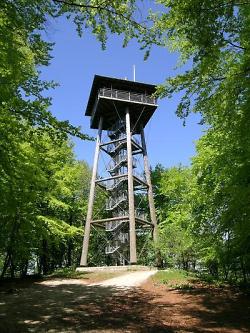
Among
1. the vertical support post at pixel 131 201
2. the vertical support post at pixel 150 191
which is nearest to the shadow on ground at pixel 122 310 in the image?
the vertical support post at pixel 131 201

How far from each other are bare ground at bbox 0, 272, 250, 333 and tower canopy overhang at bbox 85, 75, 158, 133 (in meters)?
19.7

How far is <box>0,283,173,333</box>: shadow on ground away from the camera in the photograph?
27.3 feet

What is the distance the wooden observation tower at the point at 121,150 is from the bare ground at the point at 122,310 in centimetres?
1443

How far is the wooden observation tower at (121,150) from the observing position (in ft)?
97.0

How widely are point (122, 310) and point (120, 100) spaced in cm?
2309

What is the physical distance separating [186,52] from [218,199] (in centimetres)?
758

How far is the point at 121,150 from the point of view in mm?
32469

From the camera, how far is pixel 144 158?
3172 centimetres

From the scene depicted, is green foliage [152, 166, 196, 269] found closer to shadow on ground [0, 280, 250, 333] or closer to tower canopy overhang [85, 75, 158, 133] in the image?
tower canopy overhang [85, 75, 158, 133]

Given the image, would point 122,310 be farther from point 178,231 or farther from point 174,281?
point 178,231

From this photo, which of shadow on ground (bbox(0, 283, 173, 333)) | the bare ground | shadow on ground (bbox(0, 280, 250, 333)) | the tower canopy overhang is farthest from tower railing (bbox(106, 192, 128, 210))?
shadow on ground (bbox(0, 283, 173, 333))

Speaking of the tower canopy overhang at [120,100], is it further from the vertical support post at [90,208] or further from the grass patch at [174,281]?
the grass patch at [174,281]

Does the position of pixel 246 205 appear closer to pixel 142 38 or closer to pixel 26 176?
pixel 142 38

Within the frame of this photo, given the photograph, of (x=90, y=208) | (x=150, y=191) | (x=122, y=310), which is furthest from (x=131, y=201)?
(x=122, y=310)
